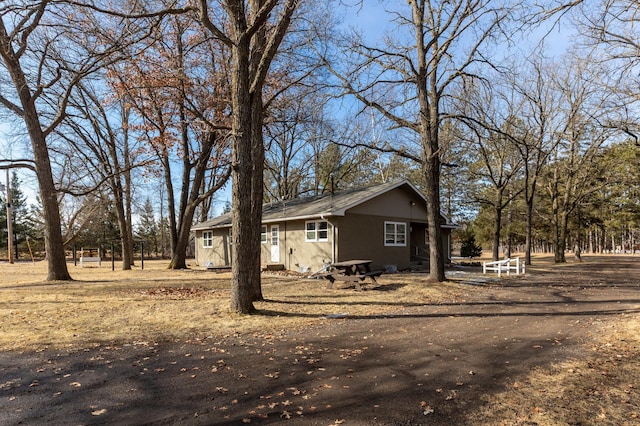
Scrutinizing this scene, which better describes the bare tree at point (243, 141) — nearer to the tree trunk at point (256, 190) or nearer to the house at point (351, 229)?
the tree trunk at point (256, 190)

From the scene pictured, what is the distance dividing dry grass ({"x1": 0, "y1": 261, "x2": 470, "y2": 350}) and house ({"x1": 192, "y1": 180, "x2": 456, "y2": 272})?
14.4 ft

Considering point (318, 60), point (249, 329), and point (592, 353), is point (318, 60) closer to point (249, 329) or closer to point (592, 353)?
point (249, 329)

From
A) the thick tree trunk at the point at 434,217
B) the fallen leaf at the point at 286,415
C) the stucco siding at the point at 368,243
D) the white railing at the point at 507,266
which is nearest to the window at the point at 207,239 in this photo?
the stucco siding at the point at 368,243

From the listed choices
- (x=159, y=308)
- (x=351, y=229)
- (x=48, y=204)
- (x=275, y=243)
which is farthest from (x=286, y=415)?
(x=275, y=243)

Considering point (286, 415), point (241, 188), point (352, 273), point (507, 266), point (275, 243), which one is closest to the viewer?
point (286, 415)

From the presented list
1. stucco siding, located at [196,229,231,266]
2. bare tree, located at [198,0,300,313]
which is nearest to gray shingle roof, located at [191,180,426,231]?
stucco siding, located at [196,229,231,266]

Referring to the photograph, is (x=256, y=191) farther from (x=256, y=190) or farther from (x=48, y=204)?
(x=48, y=204)

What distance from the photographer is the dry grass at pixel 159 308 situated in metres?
6.60

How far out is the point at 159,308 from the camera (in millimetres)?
8883

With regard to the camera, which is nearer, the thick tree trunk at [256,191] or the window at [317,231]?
the thick tree trunk at [256,191]

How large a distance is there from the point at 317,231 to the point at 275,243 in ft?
11.4

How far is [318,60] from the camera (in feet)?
44.4

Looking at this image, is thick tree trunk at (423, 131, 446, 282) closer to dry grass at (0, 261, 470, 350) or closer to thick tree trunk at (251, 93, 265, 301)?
dry grass at (0, 261, 470, 350)

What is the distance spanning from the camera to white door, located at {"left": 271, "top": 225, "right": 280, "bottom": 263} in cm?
2052
